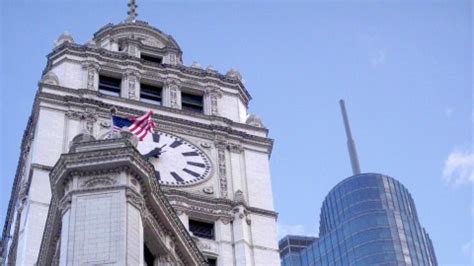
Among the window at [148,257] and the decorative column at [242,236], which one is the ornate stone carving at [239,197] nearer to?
the decorative column at [242,236]

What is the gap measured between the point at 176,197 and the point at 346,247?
95.3 m

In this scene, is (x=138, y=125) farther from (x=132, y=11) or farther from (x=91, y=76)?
(x=132, y=11)

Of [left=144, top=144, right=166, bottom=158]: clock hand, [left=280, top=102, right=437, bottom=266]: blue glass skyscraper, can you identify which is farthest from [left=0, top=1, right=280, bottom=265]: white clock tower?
[left=280, top=102, right=437, bottom=266]: blue glass skyscraper

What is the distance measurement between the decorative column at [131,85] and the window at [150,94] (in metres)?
0.55

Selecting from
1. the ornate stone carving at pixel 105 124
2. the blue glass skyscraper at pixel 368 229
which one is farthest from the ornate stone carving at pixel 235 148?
the blue glass skyscraper at pixel 368 229

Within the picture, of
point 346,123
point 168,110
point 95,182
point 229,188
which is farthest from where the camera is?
point 346,123

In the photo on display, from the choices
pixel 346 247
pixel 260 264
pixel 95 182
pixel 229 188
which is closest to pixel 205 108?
pixel 229 188

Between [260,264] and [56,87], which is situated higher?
[56,87]

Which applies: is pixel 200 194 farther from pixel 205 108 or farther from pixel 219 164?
pixel 205 108

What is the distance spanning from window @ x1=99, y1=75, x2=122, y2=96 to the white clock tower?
0.06 meters

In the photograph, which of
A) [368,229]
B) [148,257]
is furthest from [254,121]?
[368,229]

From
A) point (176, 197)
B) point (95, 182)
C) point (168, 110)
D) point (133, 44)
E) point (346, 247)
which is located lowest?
point (95, 182)

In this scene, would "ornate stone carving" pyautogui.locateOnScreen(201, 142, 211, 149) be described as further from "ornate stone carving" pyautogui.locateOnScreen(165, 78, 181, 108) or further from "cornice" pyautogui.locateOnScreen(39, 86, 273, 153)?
"ornate stone carving" pyautogui.locateOnScreen(165, 78, 181, 108)

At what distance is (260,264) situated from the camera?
4638cm
